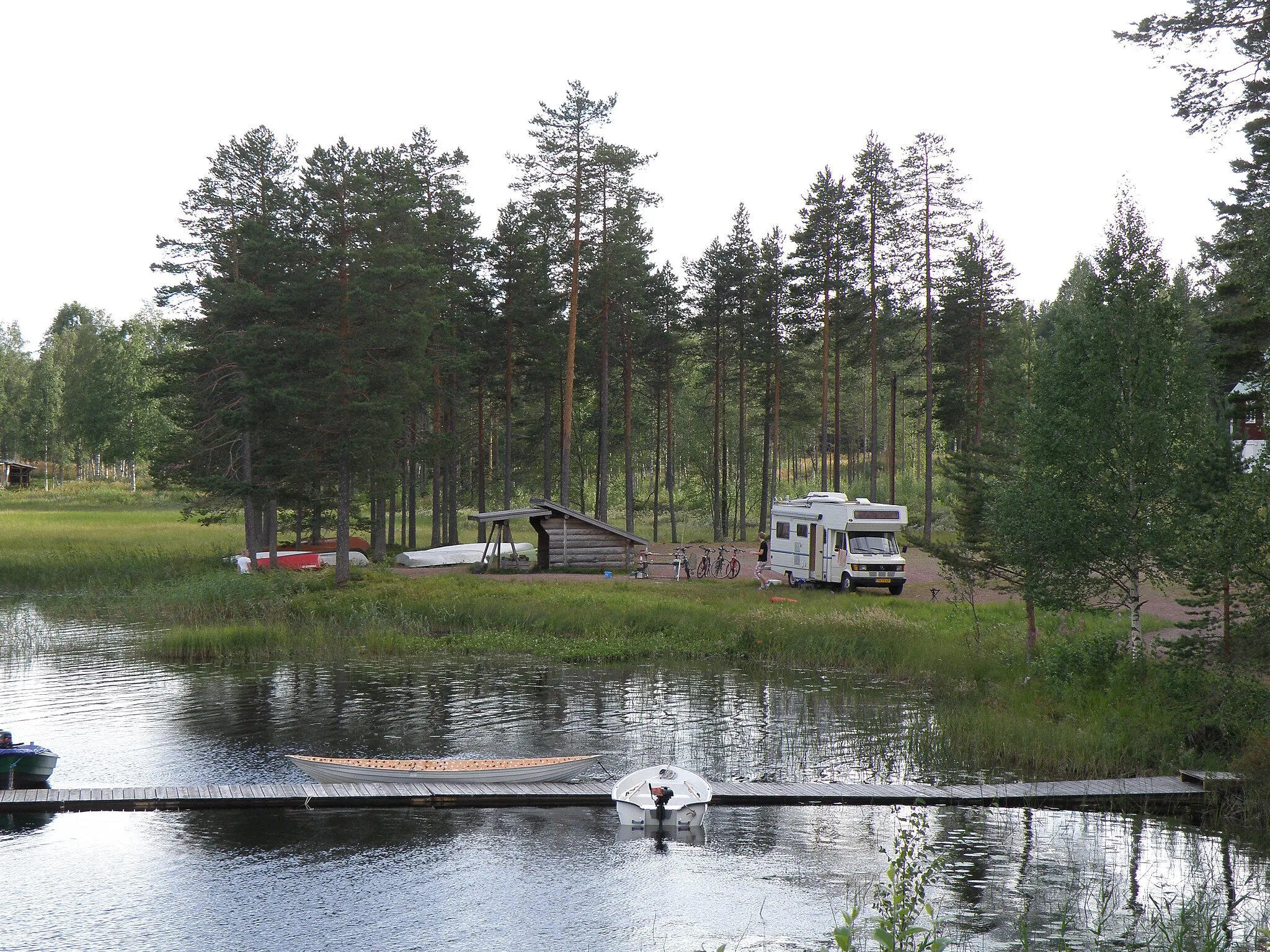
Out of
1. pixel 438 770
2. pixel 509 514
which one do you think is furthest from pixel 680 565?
pixel 438 770

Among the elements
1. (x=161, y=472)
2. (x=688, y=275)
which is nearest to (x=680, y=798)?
(x=161, y=472)

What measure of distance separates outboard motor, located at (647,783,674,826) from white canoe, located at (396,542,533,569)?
1181 inches

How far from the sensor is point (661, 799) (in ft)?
48.7

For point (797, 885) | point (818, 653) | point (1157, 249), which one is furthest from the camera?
point (818, 653)

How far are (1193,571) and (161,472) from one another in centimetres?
4028

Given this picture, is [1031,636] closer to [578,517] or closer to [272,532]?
[578,517]

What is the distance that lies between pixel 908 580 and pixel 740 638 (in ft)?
41.5

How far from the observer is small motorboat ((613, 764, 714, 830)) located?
1492 centimetres

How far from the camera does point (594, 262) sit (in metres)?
49.2

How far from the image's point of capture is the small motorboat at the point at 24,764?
620 inches

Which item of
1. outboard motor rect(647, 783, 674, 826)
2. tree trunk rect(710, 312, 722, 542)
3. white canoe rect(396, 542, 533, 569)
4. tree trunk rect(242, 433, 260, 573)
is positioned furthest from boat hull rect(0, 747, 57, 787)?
tree trunk rect(710, 312, 722, 542)

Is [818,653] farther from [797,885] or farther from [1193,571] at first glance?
[797,885]

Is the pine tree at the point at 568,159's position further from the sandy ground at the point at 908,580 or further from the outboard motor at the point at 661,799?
the outboard motor at the point at 661,799

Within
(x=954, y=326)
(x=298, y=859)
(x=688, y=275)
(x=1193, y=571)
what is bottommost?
(x=298, y=859)
